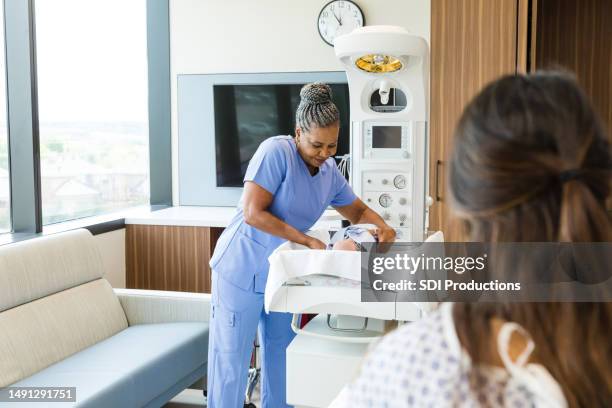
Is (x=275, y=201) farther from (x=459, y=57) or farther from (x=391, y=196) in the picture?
(x=459, y=57)

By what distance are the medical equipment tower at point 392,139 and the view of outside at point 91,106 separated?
1825 millimetres

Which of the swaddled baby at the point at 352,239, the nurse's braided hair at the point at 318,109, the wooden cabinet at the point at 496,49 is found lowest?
the swaddled baby at the point at 352,239

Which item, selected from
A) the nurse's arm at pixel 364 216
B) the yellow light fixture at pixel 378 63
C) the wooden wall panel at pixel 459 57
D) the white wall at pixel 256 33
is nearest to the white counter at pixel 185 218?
the white wall at pixel 256 33

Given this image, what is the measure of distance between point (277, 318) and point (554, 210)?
5.16ft

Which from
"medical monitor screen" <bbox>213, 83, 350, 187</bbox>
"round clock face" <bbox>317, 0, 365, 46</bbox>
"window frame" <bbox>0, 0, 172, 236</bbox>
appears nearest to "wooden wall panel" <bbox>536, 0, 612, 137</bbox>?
"round clock face" <bbox>317, 0, 365, 46</bbox>

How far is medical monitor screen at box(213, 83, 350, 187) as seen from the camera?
3.79m

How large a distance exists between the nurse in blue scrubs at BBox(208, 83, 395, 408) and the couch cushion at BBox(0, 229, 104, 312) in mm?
711

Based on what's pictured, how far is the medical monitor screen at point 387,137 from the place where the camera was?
1.91 m

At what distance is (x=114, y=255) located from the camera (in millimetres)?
3457

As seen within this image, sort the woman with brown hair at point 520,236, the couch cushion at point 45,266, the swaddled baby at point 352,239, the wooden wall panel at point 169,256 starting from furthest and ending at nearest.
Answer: the wooden wall panel at point 169,256
the couch cushion at point 45,266
the swaddled baby at point 352,239
the woman with brown hair at point 520,236

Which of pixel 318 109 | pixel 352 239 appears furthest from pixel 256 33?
pixel 352 239

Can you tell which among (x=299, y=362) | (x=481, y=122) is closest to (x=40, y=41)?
(x=299, y=362)

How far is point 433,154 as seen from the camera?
2736 mm

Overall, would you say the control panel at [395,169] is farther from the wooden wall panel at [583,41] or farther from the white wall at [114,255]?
the white wall at [114,255]
